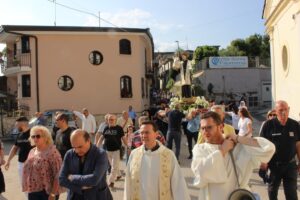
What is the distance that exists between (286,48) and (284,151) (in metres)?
14.6

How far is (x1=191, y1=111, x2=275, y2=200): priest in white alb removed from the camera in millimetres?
3992

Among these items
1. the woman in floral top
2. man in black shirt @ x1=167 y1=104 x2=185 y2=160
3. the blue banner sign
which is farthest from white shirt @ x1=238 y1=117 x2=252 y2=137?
the blue banner sign

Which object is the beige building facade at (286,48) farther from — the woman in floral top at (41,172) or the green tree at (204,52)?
the green tree at (204,52)

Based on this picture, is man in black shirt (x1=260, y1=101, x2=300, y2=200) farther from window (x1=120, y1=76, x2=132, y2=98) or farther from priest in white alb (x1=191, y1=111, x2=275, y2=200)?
window (x1=120, y1=76, x2=132, y2=98)

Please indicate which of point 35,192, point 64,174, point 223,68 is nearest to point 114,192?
point 35,192

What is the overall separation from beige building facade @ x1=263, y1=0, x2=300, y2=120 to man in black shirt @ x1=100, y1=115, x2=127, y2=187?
9407 mm

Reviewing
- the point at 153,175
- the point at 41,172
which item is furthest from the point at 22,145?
the point at 153,175

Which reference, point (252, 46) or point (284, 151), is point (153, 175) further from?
point (252, 46)

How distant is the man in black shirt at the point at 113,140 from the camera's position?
33.1 ft

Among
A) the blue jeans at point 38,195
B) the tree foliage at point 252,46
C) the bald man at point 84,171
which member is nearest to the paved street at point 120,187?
the blue jeans at point 38,195

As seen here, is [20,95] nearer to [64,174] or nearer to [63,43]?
[63,43]

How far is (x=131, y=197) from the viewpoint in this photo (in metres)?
Answer: 4.88

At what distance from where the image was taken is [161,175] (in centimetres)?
478

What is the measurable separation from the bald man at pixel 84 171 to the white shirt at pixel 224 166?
4.50 ft
